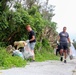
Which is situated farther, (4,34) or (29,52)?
(4,34)

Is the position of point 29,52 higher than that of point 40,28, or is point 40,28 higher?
point 40,28

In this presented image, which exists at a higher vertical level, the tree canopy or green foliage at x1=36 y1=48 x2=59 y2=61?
the tree canopy

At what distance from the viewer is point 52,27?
29.6 metres

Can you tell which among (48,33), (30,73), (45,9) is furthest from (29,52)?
(45,9)

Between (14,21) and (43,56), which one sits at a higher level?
(14,21)

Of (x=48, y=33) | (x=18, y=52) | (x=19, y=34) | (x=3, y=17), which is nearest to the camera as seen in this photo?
(x=18, y=52)

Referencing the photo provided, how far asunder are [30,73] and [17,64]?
279 centimetres

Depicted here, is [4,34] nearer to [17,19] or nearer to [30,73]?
[17,19]

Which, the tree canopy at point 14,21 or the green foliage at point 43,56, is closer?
the tree canopy at point 14,21

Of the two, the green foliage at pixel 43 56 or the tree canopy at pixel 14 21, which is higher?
the tree canopy at pixel 14 21

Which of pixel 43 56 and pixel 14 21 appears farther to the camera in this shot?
pixel 43 56

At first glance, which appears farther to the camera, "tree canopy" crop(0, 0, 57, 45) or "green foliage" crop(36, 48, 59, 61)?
"green foliage" crop(36, 48, 59, 61)

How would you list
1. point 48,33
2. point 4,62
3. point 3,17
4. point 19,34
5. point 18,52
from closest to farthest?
1. point 4,62
2. point 18,52
3. point 3,17
4. point 19,34
5. point 48,33

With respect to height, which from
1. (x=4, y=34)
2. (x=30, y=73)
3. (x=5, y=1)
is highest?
(x=5, y=1)
